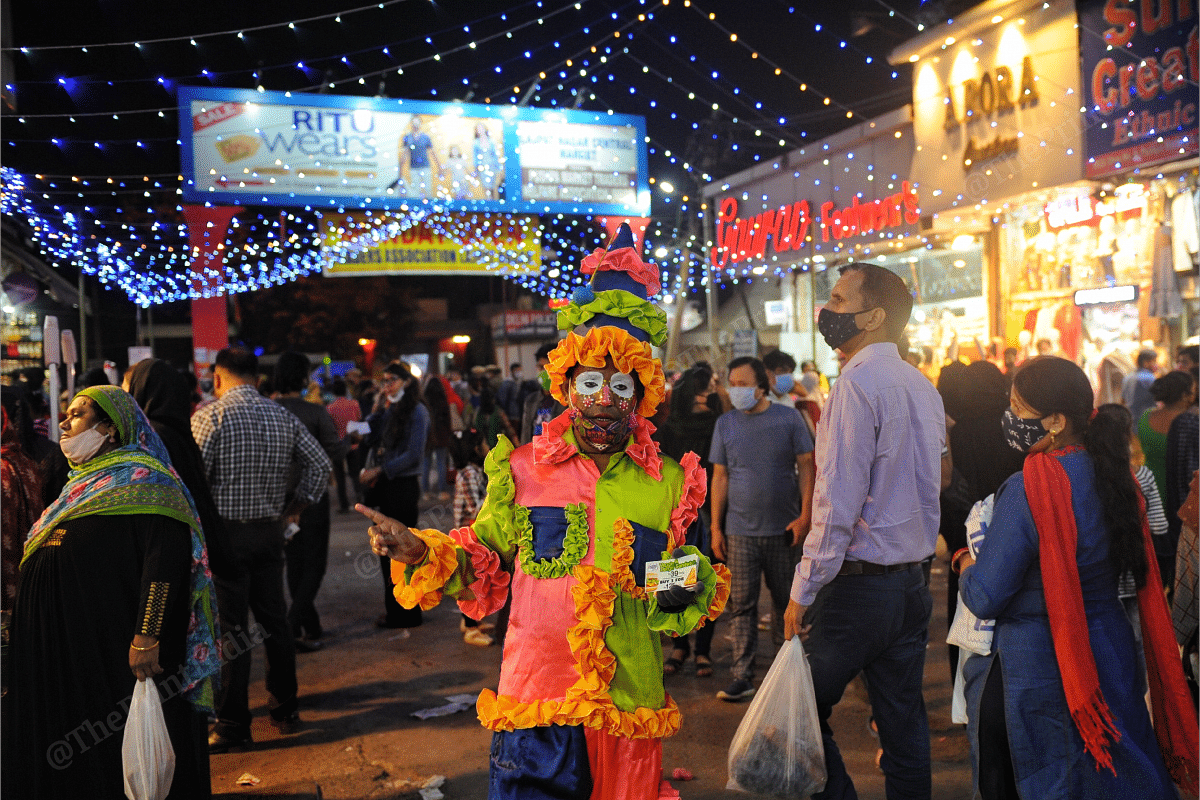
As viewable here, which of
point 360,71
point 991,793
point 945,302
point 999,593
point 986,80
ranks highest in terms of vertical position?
point 360,71

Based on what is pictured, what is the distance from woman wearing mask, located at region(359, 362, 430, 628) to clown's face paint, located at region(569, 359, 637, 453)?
181 inches

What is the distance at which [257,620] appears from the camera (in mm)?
5246

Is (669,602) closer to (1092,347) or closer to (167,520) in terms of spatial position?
(167,520)

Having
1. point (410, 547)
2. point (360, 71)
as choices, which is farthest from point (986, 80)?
point (410, 547)

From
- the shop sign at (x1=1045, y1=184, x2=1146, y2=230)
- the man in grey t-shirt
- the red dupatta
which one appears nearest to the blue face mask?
the man in grey t-shirt

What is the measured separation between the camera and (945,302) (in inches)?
591

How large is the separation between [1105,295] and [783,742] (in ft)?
34.6

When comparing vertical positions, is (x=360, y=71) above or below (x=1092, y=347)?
above

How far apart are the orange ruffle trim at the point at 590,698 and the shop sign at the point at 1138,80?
1017 centimetres

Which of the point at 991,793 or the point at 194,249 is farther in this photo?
the point at 194,249

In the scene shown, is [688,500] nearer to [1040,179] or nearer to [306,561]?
[306,561]

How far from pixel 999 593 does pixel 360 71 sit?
16.4 metres

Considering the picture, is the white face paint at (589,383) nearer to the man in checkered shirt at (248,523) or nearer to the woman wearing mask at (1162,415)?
the man in checkered shirt at (248,523)

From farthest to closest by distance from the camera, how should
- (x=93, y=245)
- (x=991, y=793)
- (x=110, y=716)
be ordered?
(x=93, y=245) < (x=110, y=716) < (x=991, y=793)
